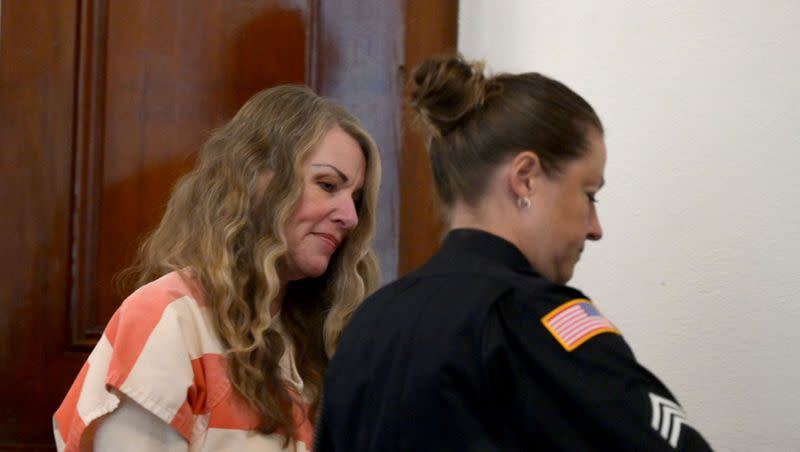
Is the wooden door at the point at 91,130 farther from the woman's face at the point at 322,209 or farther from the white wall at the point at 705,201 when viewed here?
the white wall at the point at 705,201

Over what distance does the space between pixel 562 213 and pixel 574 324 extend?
15 centimetres

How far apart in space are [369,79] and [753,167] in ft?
2.39

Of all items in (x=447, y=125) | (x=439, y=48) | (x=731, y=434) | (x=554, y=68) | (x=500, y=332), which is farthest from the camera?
(x=439, y=48)

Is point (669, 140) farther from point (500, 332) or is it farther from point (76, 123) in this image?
point (76, 123)

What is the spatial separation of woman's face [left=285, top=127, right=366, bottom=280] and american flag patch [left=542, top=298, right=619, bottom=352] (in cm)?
64

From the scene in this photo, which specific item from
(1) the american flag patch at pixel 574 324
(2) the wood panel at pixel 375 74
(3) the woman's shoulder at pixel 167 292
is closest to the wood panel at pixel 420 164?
(2) the wood panel at pixel 375 74

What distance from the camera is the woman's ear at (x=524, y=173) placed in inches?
40.1

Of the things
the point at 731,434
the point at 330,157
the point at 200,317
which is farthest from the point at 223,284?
the point at 731,434

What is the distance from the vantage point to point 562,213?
1031 millimetres

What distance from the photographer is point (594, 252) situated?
1534 millimetres

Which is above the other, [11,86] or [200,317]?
[11,86]

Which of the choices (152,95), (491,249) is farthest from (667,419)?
(152,95)

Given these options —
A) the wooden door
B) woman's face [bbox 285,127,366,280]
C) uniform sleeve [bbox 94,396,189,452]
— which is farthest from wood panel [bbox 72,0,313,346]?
uniform sleeve [bbox 94,396,189,452]

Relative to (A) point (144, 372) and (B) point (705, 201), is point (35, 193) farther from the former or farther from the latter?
(B) point (705, 201)
